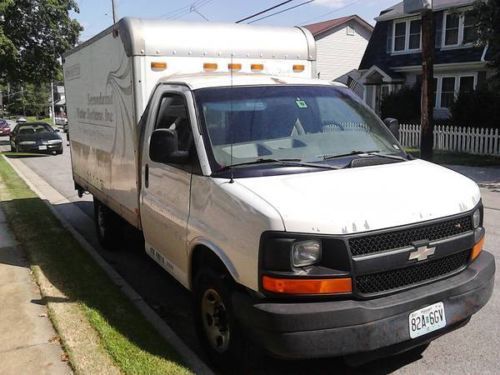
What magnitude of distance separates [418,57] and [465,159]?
12.3 m

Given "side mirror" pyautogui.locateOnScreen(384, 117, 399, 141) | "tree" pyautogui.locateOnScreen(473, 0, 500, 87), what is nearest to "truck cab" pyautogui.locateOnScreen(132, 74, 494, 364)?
"side mirror" pyautogui.locateOnScreen(384, 117, 399, 141)

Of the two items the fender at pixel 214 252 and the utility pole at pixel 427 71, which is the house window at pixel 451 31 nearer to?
the utility pole at pixel 427 71

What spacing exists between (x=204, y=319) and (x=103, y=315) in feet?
3.94

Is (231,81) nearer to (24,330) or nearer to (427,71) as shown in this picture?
(24,330)

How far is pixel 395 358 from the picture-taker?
12.8ft

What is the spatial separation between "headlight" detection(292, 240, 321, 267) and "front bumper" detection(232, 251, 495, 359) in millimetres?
235

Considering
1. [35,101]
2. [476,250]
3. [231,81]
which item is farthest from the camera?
[35,101]

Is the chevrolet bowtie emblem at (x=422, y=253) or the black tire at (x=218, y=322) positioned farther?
the black tire at (x=218, y=322)

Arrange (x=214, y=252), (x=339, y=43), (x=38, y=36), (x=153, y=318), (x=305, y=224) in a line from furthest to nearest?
(x=339, y=43) → (x=38, y=36) → (x=153, y=318) → (x=214, y=252) → (x=305, y=224)

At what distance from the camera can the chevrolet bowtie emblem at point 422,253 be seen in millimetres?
3201

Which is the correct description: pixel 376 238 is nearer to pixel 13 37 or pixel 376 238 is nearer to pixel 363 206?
pixel 363 206

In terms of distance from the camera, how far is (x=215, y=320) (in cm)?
375

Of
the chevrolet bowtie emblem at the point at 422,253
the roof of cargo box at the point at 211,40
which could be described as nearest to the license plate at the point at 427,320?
the chevrolet bowtie emblem at the point at 422,253

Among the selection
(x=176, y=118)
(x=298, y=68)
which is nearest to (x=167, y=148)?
(x=176, y=118)
